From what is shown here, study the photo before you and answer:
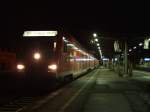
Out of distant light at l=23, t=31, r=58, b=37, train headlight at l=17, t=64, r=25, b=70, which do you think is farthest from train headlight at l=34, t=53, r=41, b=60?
distant light at l=23, t=31, r=58, b=37

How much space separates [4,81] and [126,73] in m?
17.2

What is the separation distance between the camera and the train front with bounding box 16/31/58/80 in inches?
870

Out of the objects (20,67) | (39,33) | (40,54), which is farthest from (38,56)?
(39,33)

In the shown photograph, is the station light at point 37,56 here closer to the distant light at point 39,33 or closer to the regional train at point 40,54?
the regional train at point 40,54

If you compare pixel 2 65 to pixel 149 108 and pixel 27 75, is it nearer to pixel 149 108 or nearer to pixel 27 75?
pixel 27 75

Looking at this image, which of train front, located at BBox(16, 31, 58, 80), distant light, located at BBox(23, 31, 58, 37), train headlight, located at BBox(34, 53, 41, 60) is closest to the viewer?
train front, located at BBox(16, 31, 58, 80)

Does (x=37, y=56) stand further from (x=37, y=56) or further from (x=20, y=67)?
(x=20, y=67)

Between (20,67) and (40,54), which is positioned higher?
(40,54)

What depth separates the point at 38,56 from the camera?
22.5m

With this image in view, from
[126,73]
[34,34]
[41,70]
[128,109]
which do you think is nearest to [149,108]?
[128,109]

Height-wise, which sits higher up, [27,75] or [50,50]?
[50,50]

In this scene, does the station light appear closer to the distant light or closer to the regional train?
A: the regional train

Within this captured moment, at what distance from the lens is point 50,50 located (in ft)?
73.6

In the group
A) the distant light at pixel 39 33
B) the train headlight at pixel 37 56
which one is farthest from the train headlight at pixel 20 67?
the distant light at pixel 39 33
